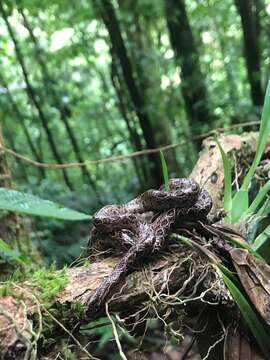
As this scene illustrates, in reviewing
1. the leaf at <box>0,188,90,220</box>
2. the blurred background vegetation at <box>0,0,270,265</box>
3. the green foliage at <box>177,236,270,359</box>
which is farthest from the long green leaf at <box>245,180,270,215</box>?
the blurred background vegetation at <box>0,0,270,265</box>

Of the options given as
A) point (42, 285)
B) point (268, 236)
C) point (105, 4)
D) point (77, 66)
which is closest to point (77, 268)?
point (42, 285)

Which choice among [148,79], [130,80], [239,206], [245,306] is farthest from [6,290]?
[148,79]

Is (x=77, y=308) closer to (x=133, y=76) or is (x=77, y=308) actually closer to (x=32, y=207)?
(x=32, y=207)

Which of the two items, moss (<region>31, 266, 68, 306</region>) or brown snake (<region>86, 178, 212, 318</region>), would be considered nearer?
moss (<region>31, 266, 68, 306</region>)

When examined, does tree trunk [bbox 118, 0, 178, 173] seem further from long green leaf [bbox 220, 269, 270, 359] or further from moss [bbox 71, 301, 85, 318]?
moss [bbox 71, 301, 85, 318]

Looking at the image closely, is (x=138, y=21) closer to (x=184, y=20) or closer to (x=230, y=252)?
(x=184, y=20)
